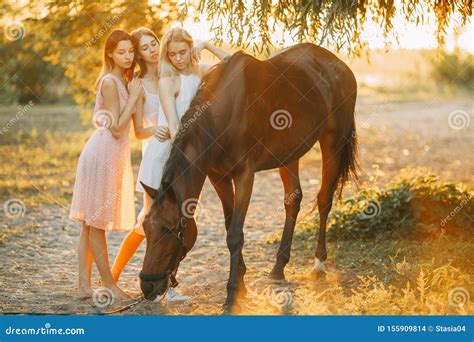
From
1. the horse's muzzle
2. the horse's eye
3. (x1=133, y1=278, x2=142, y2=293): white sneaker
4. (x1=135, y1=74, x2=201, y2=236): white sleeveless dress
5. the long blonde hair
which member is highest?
the long blonde hair

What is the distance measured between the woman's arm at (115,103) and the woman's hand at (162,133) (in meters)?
0.24

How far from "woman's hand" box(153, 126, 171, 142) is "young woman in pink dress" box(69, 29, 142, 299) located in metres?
0.24

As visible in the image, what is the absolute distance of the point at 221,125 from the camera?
15.8ft

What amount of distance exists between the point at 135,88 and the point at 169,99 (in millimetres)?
333

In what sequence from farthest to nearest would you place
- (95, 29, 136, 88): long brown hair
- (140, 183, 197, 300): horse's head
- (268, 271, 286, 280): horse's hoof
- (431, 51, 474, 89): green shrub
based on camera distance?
(431, 51, 474, 89): green shrub → (268, 271, 286, 280): horse's hoof → (95, 29, 136, 88): long brown hair → (140, 183, 197, 300): horse's head

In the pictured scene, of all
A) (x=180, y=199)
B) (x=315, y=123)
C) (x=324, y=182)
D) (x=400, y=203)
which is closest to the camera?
(x=180, y=199)

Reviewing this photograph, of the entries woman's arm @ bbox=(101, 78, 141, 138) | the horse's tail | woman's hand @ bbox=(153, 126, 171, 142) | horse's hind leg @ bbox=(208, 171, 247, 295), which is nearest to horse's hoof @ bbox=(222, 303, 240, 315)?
horse's hind leg @ bbox=(208, 171, 247, 295)

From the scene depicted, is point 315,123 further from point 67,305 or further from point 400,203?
point 67,305

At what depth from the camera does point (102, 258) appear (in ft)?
16.8

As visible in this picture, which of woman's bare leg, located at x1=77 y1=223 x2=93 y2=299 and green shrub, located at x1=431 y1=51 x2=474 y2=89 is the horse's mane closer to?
woman's bare leg, located at x1=77 y1=223 x2=93 y2=299

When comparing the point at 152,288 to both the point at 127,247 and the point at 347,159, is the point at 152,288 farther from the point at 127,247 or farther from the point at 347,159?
the point at 347,159

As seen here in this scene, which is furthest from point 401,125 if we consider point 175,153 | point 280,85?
point 175,153

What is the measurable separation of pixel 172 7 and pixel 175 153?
4720 millimetres

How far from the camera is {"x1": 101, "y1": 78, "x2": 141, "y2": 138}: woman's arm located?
500 centimetres
